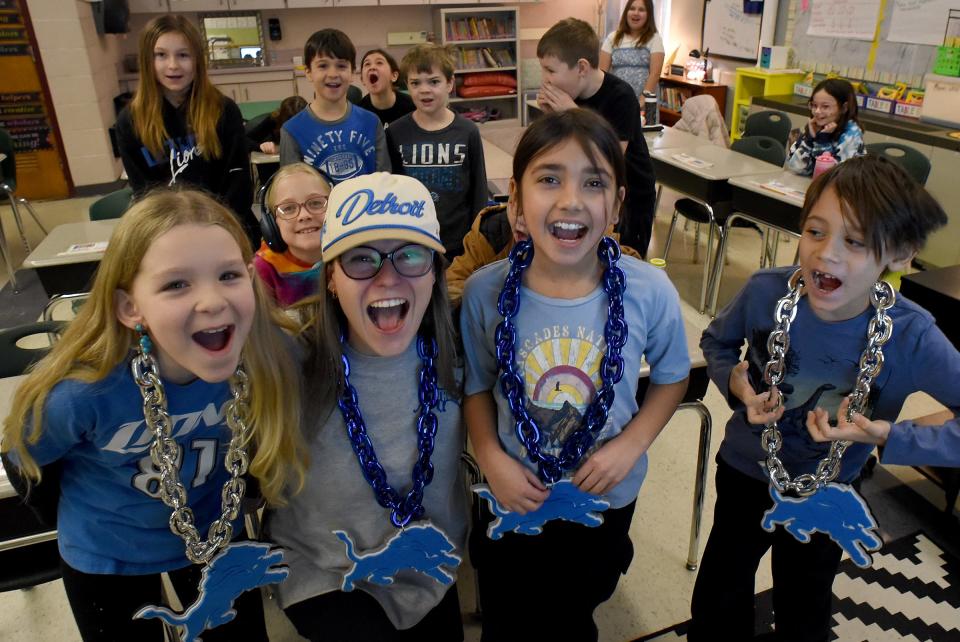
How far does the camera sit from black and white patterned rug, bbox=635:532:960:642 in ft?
5.62

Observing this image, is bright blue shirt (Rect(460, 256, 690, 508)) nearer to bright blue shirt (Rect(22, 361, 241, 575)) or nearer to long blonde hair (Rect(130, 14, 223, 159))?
bright blue shirt (Rect(22, 361, 241, 575))

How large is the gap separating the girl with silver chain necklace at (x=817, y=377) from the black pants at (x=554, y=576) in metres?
0.28

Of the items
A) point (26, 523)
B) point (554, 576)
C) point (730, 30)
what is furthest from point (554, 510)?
point (730, 30)

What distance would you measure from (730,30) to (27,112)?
6.45 meters

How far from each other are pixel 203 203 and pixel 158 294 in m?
0.17

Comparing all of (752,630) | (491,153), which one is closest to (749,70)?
(491,153)

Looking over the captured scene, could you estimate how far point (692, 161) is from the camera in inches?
144

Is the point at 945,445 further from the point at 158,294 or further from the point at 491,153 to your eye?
the point at 491,153

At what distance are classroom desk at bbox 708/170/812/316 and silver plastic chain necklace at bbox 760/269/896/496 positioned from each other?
6.40 feet

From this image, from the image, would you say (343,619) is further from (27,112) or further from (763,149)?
(27,112)

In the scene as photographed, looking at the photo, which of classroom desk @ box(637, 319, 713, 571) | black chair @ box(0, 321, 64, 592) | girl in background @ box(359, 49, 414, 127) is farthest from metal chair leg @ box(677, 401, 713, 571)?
girl in background @ box(359, 49, 414, 127)

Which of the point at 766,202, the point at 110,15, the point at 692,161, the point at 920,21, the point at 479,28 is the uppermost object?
the point at 110,15

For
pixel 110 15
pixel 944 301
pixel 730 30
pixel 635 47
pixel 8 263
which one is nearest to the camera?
pixel 944 301

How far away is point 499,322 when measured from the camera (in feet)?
4.11
